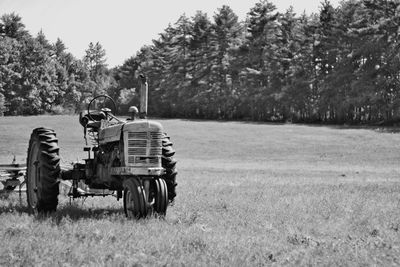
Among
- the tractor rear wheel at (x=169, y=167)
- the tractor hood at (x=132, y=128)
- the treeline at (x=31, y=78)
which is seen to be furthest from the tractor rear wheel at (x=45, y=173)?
the treeline at (x=31, y=78)

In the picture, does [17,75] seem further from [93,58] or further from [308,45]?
[93,58]

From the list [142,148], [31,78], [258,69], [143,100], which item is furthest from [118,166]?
[31,78]

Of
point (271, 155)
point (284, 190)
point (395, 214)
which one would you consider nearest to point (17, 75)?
point (271, 155)

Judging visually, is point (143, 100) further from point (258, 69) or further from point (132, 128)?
point (258, 69)

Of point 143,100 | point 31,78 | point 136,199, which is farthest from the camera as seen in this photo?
point 31,78

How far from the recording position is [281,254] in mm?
6598

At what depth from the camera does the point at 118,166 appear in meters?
9.66

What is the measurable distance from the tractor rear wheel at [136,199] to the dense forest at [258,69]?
4691 cm

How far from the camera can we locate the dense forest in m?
53.8

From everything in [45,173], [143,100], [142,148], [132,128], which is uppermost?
[143,100]

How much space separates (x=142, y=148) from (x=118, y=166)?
813mm

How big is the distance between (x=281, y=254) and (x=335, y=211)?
3978mm

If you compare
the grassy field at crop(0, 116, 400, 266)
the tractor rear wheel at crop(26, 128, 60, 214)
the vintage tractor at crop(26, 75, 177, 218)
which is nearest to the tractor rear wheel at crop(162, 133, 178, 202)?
the vintage tractor at crop(26, 75, 177, 218)

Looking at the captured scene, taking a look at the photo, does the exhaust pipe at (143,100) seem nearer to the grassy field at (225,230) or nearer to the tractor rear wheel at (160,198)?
the tractor rear wheel at (160,198)
